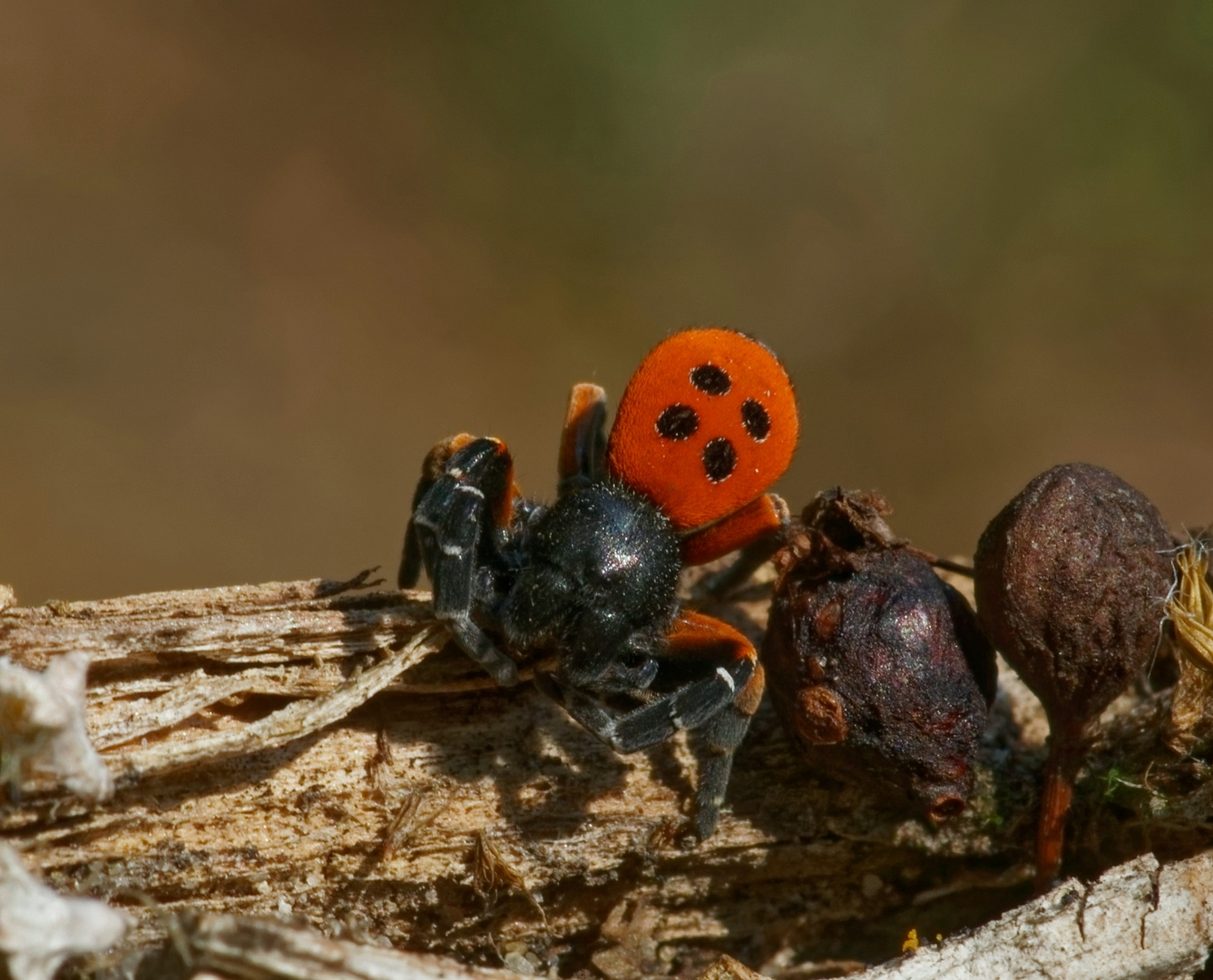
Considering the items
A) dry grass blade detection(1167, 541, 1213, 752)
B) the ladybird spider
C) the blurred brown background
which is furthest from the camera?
the blurred brown background

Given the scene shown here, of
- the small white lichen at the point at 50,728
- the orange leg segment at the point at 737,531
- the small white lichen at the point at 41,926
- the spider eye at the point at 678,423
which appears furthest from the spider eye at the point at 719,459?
the small white lichen at the point at 41,926

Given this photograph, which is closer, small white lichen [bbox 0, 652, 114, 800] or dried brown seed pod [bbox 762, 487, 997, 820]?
small white lichen [bbox 0, 652, 114, 800]

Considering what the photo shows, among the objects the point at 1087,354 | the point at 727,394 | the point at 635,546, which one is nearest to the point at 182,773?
the point at 635,546

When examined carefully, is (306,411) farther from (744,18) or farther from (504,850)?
(504,850)

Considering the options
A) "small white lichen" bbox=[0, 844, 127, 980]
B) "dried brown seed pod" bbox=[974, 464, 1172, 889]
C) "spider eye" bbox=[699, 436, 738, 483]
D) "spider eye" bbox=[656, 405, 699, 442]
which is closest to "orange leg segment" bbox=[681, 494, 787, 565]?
"spider eye" bbox=[699, 436, 738, 483]

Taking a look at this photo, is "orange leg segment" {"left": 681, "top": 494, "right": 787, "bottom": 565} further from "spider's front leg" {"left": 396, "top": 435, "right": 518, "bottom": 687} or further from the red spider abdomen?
"spider's front leg" {"left": 396, "top": 435, "right": 518, "bottom": 687}

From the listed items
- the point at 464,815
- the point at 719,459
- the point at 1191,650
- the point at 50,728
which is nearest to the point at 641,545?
the point at 719,459

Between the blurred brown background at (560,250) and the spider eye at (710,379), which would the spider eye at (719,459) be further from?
the blurred brown background at (560,250)
